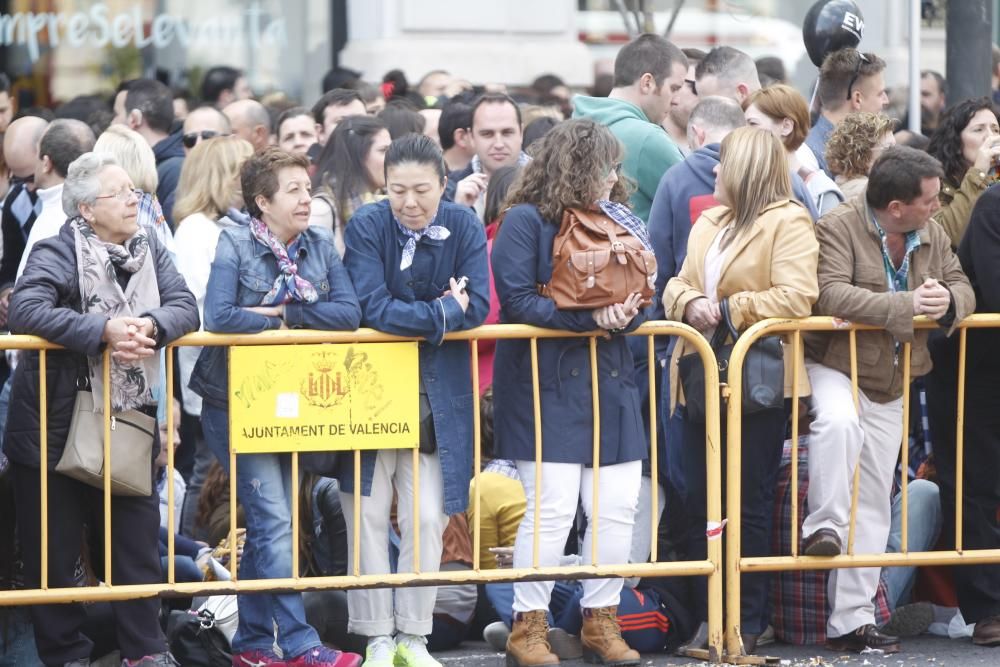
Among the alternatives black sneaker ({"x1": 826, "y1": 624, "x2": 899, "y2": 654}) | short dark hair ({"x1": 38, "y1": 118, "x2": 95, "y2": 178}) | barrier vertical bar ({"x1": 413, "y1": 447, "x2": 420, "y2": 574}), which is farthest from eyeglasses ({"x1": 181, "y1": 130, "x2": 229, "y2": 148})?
black sneaker ({"x1": 826, "y1": 624, "x2": 899, "y2": 654})

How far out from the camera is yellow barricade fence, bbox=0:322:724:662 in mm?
6004

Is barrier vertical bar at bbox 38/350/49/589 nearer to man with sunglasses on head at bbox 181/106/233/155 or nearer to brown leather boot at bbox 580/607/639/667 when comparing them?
brown leather boot at bbox 580/607/639/667

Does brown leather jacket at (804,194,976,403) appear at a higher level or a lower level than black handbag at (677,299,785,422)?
higher

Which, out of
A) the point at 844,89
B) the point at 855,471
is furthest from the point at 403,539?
the point at 844,89

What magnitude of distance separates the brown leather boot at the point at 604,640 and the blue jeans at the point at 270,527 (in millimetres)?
1021

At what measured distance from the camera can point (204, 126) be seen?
942 centimetres

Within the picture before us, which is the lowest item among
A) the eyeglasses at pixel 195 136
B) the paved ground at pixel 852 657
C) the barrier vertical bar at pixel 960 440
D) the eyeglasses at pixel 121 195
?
the paved ground at pixel 852 657

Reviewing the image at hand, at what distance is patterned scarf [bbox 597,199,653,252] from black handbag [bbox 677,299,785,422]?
0.44 m

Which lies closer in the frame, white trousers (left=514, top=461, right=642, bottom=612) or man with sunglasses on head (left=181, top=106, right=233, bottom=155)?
white trousers (left=514, top=461, right=642, bottom=612)

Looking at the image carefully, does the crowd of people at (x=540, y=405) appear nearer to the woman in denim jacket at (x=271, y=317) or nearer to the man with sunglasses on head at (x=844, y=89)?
the woman in denim jacket at (x=271, y=317)

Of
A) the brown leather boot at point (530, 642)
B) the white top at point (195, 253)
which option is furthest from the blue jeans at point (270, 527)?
the white top at point (195, 253)

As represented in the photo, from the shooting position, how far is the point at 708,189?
6906 mm

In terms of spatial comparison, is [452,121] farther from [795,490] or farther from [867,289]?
[795,490]

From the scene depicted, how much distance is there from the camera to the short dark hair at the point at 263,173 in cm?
623
